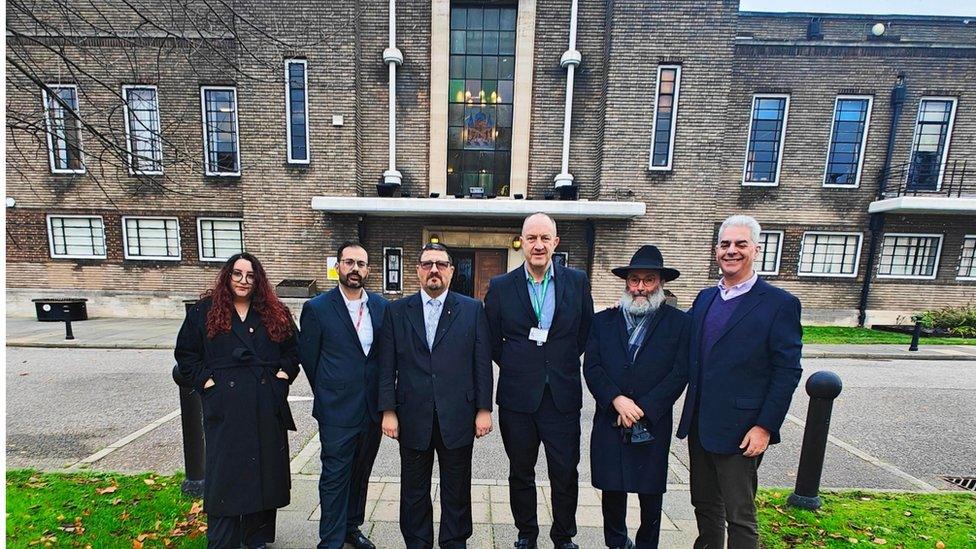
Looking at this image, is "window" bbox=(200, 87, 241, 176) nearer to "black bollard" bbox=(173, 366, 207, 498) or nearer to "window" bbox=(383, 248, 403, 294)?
"window" bbox=(383, 248, 403, 294)

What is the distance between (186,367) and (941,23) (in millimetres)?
24226

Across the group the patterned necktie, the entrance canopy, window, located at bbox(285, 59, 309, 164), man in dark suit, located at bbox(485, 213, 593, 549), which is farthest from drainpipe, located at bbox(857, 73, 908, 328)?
window, located at bbox(285, 59, 309, 164)

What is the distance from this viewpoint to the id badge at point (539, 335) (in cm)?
280

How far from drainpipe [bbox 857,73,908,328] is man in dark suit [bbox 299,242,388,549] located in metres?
17.7

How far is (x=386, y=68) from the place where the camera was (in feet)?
39.0

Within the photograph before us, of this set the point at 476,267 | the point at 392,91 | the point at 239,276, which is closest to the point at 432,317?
the point at 239,276

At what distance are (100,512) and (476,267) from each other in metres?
9.97

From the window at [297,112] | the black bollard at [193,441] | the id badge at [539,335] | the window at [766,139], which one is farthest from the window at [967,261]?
the window at [297,112]

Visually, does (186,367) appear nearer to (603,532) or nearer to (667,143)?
(603,532)

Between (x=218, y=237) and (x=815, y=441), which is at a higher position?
(x=218, y=237)

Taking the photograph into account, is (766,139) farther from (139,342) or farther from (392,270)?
(139,342)

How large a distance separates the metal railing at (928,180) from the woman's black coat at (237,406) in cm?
1900

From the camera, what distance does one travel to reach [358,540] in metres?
2.88

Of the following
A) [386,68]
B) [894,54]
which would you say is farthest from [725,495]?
[894,54]
